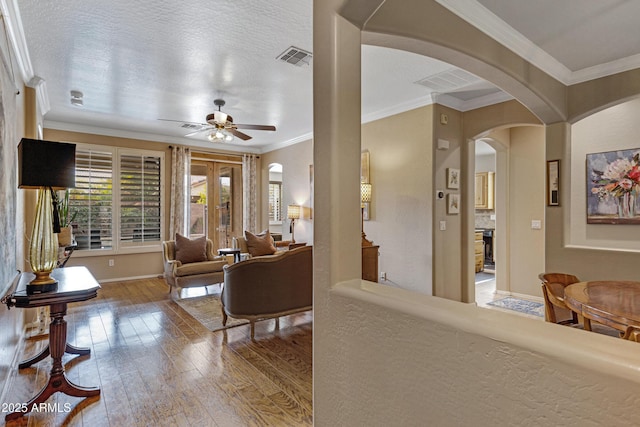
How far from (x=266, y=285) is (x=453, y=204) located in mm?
2795

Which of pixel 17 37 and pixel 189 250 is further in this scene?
pixel 189 250

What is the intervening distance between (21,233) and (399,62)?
4.16 m

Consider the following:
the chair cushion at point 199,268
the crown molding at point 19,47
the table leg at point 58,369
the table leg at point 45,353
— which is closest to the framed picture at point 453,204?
the chair cushion at point 199,268

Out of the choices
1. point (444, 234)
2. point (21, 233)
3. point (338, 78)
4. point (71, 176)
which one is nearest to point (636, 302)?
point (338, 78)

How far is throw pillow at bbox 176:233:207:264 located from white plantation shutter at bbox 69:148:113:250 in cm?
172

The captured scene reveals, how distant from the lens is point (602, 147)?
416cm

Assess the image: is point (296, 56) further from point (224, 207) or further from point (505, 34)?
point (224, 207)

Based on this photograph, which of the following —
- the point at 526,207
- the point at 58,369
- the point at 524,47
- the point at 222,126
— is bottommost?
the point at 58,369

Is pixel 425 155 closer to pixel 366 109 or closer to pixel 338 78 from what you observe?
pixel 366 109

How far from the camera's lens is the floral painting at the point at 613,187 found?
3.90 metres

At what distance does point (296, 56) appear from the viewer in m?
3.30

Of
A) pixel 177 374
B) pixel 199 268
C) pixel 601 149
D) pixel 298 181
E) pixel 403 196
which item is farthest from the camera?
pixel 298 181

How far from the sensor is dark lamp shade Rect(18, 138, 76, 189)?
2.14 meters

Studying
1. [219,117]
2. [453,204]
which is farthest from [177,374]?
[453,204]
